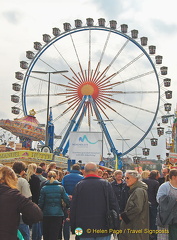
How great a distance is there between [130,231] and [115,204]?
3.21 feet

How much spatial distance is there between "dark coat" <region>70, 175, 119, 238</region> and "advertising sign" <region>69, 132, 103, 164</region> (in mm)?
5405

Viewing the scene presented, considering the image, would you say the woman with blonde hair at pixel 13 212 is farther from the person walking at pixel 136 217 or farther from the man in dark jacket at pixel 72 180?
the man in dark jacket at pixel 72 180

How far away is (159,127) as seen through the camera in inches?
1495

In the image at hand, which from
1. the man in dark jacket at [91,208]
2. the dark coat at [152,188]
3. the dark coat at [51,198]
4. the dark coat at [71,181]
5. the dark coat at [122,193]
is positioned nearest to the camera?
the man in dark jacket at [91,208]

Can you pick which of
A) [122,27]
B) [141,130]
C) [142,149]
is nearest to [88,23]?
[122,27]

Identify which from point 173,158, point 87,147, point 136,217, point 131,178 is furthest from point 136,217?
point 173,158

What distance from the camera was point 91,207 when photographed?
5336 millimetres

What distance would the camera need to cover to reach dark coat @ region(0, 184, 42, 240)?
410cm

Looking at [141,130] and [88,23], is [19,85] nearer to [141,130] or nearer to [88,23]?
[88,23]

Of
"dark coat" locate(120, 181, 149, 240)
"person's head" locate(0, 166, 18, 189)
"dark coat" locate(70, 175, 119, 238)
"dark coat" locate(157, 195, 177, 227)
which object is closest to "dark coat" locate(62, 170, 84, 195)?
"dark coat" locate(120, 181, 149, 240)

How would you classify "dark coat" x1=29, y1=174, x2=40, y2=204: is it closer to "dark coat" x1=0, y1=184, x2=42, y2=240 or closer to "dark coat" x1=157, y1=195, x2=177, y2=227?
"dark coat" x1=157, y1=195, x2=177, y2=227

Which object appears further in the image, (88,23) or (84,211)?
(88,23)

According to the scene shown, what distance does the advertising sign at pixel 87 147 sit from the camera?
35.9 ft

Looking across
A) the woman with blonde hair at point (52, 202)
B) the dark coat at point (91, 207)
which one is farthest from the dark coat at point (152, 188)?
the dark coat at point (91, 207)
